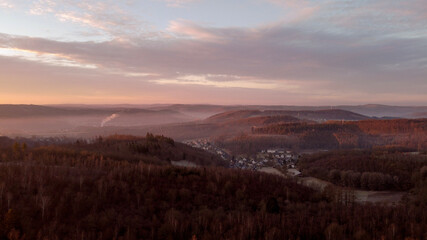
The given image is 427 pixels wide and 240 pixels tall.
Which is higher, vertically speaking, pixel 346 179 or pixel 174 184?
pixel 174 184

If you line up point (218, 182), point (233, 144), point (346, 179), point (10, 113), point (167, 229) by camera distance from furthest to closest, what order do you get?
1. point (10, 113)
2. point (233, 144)
3. point (346, 179)
4. point (218, 182)
5. point (167, 229)

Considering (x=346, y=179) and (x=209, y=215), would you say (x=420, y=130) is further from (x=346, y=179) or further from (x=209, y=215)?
(x=209, y=215)

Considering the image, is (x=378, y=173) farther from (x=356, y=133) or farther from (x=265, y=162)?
(x=356, y=133)

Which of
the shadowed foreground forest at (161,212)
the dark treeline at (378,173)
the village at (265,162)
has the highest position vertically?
the shadowed foreground forest at (161,212)

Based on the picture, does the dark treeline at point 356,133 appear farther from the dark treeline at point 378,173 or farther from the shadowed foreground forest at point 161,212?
Result: the shadowed foreground forest at point 161,212

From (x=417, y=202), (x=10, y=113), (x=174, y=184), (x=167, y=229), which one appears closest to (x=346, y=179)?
(x=417, y=202)

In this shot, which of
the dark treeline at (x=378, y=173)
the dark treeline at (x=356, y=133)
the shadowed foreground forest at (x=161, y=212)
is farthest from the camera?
the dark treeline at (x=356, y=133)

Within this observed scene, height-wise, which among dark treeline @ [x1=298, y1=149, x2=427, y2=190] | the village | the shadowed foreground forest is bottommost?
the village

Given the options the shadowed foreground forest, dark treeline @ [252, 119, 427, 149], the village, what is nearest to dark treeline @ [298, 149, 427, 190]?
the village

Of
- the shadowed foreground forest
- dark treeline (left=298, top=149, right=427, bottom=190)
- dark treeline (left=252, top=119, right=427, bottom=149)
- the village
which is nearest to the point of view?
the shadowed foreground forest

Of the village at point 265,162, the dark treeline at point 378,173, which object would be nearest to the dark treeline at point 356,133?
the village at point 265,162

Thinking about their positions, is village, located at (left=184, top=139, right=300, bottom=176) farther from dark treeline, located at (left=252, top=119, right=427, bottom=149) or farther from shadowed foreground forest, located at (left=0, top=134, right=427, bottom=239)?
dark treeline, located at (left=252, top=119, right=427, bottom=149)
